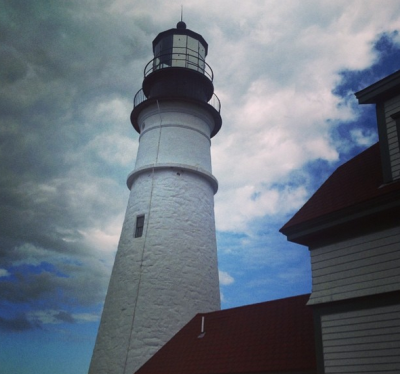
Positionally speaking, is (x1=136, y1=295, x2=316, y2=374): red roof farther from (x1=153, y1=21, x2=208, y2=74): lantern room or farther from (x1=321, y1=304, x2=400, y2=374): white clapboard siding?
(x1=153, y1=21, x2=208, y2=74): lantern room

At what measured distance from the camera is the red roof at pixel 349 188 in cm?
902

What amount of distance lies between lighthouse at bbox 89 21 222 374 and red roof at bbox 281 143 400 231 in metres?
6.64

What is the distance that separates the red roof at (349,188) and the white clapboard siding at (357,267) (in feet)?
2.44

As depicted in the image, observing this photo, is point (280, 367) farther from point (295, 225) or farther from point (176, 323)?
point (176, 323)

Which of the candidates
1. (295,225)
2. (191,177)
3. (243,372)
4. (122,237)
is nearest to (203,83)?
(191,177)

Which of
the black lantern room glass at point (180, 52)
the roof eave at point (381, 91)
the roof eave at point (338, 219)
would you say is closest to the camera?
the roof eave at point (338, 219)

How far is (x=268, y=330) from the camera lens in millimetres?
11992

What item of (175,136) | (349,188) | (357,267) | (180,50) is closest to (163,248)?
(175,136)

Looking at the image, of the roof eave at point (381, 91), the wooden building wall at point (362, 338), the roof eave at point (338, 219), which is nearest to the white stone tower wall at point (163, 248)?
the roof eave at point (338, 219)

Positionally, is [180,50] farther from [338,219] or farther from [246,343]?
[338,219]

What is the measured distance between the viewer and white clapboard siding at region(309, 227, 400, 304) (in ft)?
26.5

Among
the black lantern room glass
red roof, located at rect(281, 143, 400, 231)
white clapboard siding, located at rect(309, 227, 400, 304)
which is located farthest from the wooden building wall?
the black lantern room glass

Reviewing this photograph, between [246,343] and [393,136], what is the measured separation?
6.56m

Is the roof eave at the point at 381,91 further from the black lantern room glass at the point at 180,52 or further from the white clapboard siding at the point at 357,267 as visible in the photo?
the black lantern room glass at the point at 180,52
